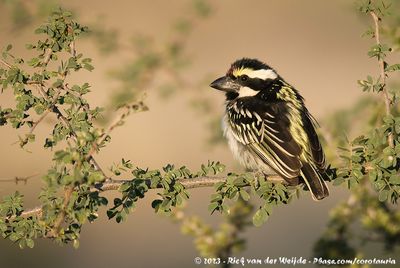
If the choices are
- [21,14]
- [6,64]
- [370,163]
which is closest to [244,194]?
[370,163]

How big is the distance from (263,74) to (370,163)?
2.40 metres

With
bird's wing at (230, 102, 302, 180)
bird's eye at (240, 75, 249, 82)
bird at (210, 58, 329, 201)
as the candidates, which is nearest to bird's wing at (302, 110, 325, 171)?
bird at (210, 58, 329, 201)

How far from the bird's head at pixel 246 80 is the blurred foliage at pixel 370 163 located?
670mm

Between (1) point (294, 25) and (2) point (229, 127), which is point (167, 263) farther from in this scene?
(1) point (294, 25)

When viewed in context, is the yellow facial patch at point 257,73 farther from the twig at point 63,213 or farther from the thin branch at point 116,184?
the twig at point 63,213

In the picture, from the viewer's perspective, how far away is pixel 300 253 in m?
12.3

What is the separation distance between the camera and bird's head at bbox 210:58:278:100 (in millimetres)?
7219

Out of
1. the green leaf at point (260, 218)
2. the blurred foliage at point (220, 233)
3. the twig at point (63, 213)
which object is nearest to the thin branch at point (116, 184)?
the twig at point (63, 213)

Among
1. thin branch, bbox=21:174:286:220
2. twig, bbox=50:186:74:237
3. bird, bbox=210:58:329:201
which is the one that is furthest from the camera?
bird, bbox=210:58:329:201

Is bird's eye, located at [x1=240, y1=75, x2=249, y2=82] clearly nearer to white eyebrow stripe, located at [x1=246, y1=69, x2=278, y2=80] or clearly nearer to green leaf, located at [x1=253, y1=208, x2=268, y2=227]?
white eyebrow stripe, located at [x1=246, y1=69, x2=278, y2=80]

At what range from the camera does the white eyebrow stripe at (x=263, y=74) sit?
7.24 m

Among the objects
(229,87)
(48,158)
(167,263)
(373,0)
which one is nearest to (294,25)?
(48,158)

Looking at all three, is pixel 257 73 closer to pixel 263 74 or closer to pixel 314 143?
pixel 263 74

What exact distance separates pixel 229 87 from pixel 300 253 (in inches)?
220
